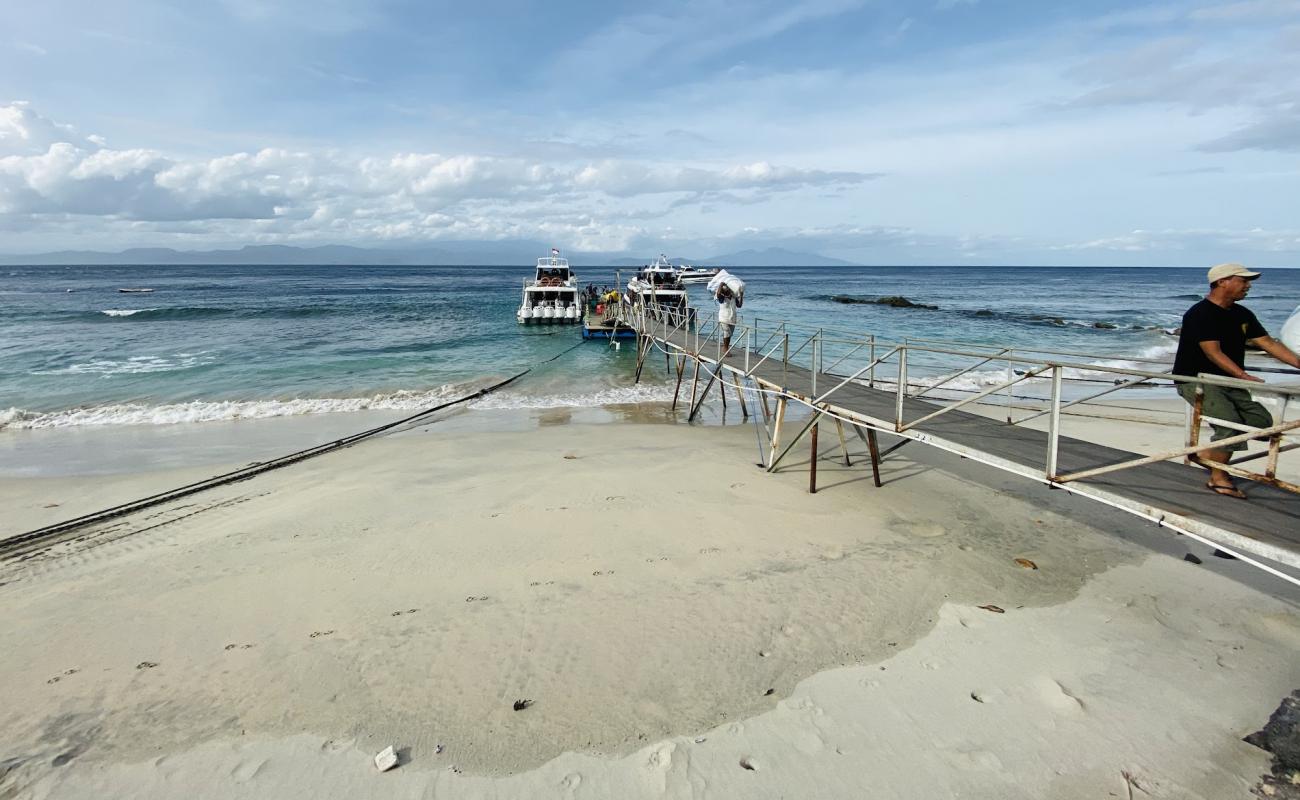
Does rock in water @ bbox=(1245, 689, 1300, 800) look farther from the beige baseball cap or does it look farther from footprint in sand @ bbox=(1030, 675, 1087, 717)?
the beige baseball cap

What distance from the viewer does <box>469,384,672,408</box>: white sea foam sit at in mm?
16281

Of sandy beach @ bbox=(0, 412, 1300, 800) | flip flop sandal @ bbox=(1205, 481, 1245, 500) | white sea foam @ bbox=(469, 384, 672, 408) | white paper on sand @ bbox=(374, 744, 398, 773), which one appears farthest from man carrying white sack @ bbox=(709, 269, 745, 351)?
white paper on sand @ bbox=(374, 744, 398, 773)

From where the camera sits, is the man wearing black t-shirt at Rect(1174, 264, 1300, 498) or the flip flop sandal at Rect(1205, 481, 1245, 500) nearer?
the man wearing black t-shirt at Rect(1174, 264, 1300, 498)

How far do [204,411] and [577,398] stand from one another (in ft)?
29.9

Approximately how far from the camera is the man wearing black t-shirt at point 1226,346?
4754 millimetres

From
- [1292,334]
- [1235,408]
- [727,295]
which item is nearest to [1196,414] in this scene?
[1235,408]

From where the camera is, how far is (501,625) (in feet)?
17.2

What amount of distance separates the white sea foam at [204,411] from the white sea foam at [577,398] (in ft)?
4.77

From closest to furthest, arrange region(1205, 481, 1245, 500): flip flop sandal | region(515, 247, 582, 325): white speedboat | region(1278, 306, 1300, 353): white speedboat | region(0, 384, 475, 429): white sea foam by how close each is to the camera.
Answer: region(1205, 481, 1245, 500): flip flop sandal
region(1278, 306, 1300, 353): white speedboat
region(0, 384, 475, 429): white sea foam
region(515, 247, 582, 325): white speedboat

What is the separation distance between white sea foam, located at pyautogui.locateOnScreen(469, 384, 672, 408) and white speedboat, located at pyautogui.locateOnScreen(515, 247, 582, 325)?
53.8 feet

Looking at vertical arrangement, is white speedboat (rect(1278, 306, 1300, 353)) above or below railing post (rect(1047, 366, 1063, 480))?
above

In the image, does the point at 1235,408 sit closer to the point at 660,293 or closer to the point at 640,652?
the point at 640,652

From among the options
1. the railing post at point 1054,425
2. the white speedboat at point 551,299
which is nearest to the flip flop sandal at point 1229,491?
the railing post at point 1054,425

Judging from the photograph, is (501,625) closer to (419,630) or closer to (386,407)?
(419,630)
